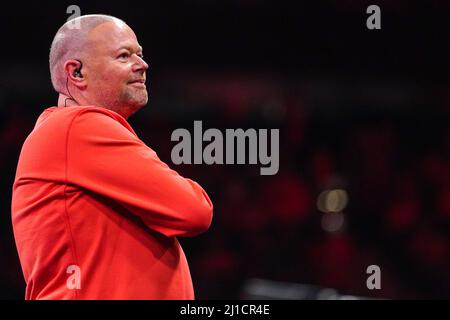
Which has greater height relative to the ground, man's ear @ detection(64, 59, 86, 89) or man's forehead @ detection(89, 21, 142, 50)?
man's forehead @ detection(89, 21, 142, 50)

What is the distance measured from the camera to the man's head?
207 centimetres

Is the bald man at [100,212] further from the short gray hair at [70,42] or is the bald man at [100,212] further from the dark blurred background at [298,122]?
the dark blurred background at [298,122]

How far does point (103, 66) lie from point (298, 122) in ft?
13.2

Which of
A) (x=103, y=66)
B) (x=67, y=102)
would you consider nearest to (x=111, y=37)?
(x=103, y=66)

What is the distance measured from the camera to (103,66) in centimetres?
207

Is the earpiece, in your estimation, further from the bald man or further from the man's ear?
the bald man

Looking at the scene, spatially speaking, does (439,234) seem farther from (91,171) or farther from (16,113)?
(91,171)

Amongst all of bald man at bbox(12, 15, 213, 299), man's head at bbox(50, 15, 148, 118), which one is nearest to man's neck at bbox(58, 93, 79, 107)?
man's head at bbox(50, 15, 148, 118)

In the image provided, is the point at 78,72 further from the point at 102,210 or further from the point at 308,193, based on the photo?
the point at 308,193

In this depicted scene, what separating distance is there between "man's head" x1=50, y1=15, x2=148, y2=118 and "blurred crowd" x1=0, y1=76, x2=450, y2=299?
2715mm

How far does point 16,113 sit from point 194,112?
4.96 ft

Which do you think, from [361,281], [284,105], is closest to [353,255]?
[361,281]

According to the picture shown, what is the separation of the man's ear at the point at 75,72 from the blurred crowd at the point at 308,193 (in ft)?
8.91

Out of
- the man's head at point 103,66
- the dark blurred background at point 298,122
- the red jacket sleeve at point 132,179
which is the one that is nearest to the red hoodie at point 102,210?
the red jacket sleeve at point 132,179
